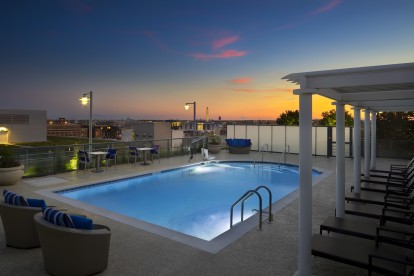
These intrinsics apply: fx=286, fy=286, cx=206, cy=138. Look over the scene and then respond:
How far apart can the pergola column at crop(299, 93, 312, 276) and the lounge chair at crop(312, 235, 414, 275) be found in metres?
0.27

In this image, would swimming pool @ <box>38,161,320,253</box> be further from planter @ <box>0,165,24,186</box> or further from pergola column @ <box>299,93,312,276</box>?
pergola column @ <box>299,93,312,276</box>

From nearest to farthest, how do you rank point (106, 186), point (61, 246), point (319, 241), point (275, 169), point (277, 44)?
point (61, 246) < point (319, 241) < point (106, 186) < point (275, 169) < point (277, 44)

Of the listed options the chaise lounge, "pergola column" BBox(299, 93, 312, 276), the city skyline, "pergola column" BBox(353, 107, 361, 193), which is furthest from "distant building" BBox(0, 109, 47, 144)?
"pergola column" BBox(299, 93, 312, 276)

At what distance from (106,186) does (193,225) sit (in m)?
3.91

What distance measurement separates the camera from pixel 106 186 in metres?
9.55

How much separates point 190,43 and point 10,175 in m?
12.6

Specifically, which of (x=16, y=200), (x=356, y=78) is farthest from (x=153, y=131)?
(x=356, y=78)

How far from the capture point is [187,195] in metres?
9.61

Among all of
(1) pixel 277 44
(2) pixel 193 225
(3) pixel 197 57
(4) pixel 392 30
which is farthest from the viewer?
(3) pixel 197 57

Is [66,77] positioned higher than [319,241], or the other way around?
[66,77]

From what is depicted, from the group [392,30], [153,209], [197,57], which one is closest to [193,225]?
[153,209]

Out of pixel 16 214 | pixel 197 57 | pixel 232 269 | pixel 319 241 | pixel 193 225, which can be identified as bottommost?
pixel 193 225

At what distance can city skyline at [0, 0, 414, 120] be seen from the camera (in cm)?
1273

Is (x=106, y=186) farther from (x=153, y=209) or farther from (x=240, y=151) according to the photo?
(x=240, y=151)
